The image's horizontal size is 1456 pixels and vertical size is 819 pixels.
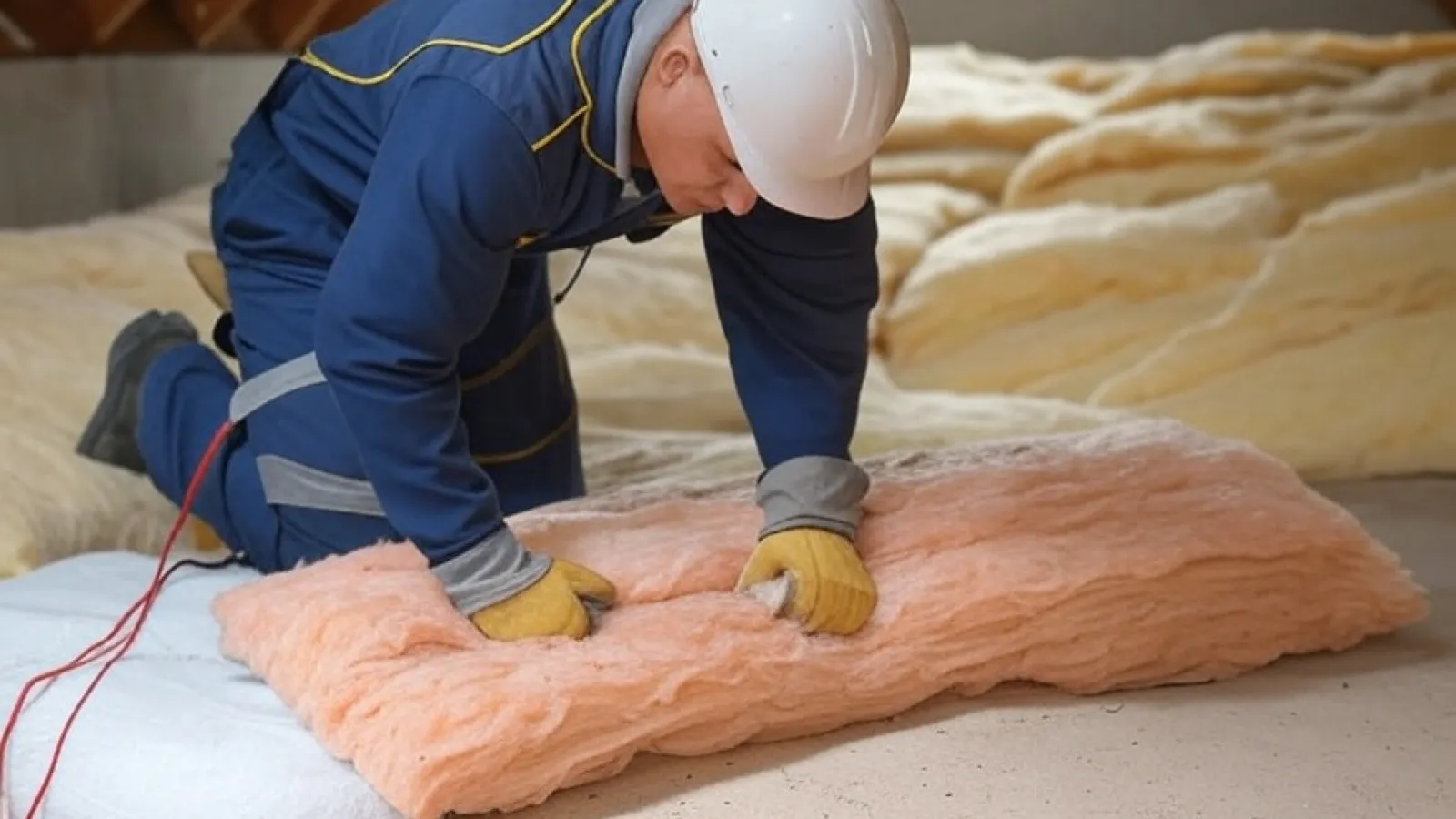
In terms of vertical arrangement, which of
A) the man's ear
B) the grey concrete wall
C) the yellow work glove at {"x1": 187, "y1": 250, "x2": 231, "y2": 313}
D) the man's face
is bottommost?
the grey concrete wall

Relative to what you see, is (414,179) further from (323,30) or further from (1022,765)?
(323,30)

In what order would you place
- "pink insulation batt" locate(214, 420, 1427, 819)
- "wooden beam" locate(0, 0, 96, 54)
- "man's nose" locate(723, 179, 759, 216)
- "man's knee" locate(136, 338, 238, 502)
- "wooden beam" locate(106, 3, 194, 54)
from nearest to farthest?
1. "pink insulation batt" locate(214, 420, 1427, 819)
2. "man's nose" locate(723, 179, 759, 216)
3. "man's knee" locate(136, 338, 238, 502)
4. "wooden beam" locate(0, 0, 96, 54)
5. "wooden beam" locate(106, 3, 194, 54)

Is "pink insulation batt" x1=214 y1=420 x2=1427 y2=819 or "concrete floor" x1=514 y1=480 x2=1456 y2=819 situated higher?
"pink insulation batt" x1=214 y1=420 x2=1427 y2=819

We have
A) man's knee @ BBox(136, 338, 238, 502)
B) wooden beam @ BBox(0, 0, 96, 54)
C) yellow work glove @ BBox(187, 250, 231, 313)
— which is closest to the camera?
man's knee @ BBox(136, 338, 238, 502)

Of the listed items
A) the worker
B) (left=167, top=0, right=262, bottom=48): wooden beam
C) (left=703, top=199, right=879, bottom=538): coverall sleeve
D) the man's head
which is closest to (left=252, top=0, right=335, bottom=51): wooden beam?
(left=167, top=0, right=262, bottom=48): wooden beam

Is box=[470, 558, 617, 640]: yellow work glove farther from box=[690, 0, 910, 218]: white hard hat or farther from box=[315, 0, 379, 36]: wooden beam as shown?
box=[315, 0, 379, 36]: wooden beam

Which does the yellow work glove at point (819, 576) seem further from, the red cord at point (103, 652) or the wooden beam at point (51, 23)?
the wooden beam at point (51, 23)

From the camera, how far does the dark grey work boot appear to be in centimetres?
137

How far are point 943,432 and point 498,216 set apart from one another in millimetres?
782

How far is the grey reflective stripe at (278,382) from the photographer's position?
1156 millimetres

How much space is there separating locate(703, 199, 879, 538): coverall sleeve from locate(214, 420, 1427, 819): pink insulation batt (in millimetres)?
52

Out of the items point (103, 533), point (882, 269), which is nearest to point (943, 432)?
point (882, 269)

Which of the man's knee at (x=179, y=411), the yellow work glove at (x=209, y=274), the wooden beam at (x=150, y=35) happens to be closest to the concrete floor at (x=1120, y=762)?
the man's knee at (x=179, y=411)

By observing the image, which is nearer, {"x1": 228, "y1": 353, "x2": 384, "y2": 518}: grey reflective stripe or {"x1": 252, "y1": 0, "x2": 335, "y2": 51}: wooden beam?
{"x1": 228, "y1": 353, "x2": 384, "y2": 518}: grey reflective stripe
